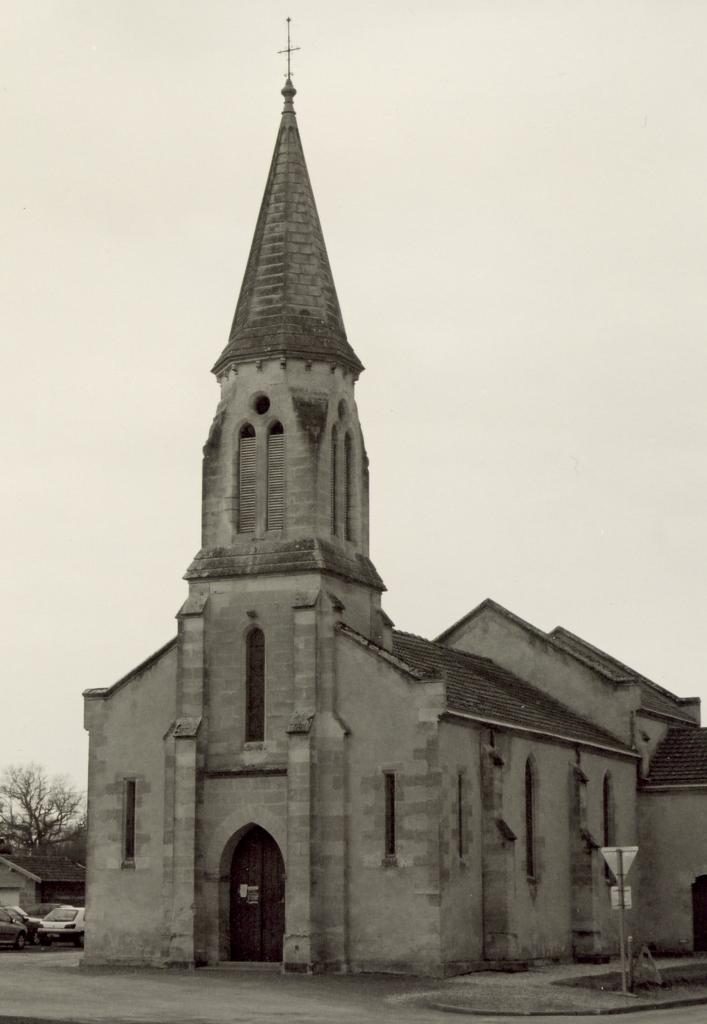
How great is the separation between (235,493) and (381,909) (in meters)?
11.4

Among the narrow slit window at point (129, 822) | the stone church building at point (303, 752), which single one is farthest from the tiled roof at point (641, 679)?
the narrow slit window at point (129, 822)

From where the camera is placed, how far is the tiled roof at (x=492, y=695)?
43.8 m

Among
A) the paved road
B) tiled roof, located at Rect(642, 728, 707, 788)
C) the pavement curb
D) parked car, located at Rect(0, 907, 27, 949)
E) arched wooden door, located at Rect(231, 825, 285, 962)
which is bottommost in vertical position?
the pavement curb

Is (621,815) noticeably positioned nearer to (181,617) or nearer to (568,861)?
(568,861)

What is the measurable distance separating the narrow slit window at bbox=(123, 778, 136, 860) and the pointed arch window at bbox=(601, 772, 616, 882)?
49.8ft

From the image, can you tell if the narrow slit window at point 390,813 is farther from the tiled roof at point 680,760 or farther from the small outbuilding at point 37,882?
the small outbuilding at point 37,882

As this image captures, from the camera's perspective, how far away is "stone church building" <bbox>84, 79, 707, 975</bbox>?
40031 millimetres

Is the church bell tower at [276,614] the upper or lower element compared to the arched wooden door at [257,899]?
upper

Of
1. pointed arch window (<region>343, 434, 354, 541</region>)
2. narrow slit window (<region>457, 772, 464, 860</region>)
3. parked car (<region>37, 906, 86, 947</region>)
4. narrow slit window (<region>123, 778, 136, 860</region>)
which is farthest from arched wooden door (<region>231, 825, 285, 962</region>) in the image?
parked car (<region>37, 906, 86, 947</region>)

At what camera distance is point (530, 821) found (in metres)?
45.4

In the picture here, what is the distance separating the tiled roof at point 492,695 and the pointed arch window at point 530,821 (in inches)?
49.9

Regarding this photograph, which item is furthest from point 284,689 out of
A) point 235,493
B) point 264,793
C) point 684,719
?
point 684,719

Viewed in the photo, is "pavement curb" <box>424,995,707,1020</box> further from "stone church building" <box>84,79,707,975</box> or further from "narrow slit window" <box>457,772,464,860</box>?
"narrow slit window" <box>457,772,464,860</box>

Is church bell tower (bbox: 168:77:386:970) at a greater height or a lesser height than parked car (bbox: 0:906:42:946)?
greater
